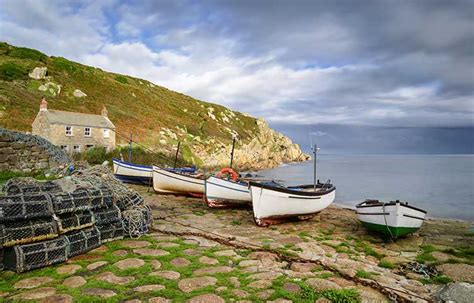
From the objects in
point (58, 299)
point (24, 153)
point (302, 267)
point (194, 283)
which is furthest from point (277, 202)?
point (24, 153)

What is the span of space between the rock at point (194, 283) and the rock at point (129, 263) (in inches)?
51.6

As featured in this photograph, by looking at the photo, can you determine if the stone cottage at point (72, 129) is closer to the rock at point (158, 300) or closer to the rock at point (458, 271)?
the rock at point (158, 300)

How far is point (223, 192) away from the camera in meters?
16.9

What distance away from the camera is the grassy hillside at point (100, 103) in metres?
51.3

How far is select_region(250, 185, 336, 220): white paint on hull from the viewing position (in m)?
13.3

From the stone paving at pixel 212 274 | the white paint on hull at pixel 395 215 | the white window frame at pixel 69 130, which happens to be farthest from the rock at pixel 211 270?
the white window frame at pixel 69 130

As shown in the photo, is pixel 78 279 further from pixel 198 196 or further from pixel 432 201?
pixel 432 201

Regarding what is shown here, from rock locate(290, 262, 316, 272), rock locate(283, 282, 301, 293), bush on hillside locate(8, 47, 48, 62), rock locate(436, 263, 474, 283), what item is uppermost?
bush on hillside locate(8, 47, 48, 62)

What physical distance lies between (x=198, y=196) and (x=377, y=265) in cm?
1376

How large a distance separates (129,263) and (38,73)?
69.5 meters

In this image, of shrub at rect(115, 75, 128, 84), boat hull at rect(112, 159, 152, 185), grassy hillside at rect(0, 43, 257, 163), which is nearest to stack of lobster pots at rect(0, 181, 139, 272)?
boat hull at rect(112, 159, 152, 185)

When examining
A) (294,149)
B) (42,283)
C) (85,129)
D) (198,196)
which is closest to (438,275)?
(42,283)

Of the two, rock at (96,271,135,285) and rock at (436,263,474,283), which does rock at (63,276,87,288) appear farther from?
rock at (436,263,474,283)

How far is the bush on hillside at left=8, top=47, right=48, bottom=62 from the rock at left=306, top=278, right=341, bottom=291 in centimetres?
8402
